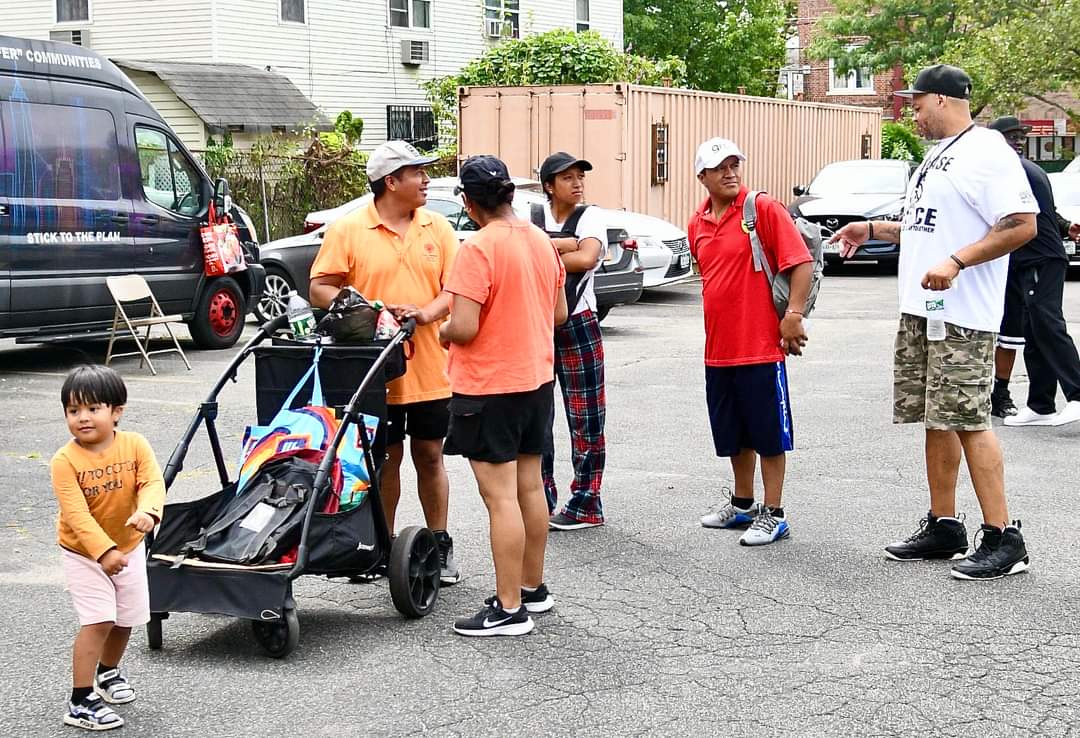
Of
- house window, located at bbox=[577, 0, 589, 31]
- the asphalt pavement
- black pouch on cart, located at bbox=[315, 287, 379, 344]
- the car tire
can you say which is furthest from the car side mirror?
house window, located at bbox=[577, 0, 589, 31]

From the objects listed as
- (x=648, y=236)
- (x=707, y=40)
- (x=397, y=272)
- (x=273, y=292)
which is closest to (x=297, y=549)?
(x=397, y=272)

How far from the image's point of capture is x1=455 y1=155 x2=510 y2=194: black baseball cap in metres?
5.26

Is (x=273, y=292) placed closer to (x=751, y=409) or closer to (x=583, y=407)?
(x=583, y=407)

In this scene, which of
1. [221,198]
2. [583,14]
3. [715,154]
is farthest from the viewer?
[583,14]

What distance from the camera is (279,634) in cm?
512

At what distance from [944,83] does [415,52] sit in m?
24.5

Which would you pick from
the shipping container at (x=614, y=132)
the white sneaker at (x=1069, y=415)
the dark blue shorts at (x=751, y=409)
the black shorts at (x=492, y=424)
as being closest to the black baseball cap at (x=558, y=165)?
the dark blue shorts at (x=751, y=409)

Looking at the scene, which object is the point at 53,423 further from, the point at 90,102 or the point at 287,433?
the point at 287,433

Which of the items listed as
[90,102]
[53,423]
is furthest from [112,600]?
[90,102]

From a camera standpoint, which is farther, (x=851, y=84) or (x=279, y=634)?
(x=851, y=84)

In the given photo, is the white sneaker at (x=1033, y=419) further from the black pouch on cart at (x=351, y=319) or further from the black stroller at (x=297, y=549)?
the black pouch on cart at (x=351, y=319)

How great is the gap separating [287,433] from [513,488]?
900mm

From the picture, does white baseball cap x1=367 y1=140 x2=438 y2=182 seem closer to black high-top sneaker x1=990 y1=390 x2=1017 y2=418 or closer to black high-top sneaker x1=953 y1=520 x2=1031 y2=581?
black high-top sneaker x1=953 y1=520 x2=1031 y2=581

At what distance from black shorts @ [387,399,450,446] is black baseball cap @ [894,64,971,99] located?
7.92 ft
